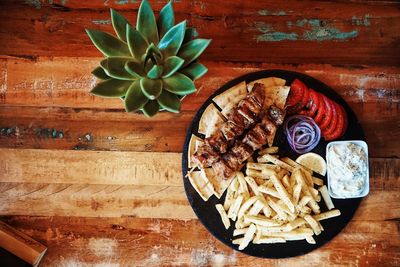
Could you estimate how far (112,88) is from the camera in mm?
2758

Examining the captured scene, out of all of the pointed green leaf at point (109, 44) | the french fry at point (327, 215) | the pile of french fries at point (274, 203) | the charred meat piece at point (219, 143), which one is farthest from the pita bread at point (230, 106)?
the french fry at point (327, 215)

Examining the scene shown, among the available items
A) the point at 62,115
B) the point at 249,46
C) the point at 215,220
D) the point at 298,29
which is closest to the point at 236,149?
the point at 215,220

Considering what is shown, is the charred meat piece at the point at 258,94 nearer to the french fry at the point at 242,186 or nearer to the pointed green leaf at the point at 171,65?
the french fry at the point at 242,186

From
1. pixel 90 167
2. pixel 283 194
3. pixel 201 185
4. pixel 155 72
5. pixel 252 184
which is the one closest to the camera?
pixel 155 72

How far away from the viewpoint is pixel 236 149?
3.16 m

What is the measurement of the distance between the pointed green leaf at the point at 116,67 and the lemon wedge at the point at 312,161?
131 centimetres

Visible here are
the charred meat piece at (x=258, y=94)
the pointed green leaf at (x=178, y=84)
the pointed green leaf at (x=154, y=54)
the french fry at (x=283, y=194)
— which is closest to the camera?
the pointed green leaf at (x=154, y=54)

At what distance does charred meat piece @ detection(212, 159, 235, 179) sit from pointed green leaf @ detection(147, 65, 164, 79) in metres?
0.78

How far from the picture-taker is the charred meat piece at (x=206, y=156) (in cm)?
314

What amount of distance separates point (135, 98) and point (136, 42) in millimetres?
326

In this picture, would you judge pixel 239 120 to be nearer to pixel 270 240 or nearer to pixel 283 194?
pixel 283 194

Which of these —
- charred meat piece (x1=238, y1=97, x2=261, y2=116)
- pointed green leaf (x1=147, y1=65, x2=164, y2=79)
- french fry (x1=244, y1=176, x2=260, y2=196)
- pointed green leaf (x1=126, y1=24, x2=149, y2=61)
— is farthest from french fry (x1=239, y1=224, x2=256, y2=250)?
pointed green leaf (x1=126, y1=24, x2=149, y2=61)

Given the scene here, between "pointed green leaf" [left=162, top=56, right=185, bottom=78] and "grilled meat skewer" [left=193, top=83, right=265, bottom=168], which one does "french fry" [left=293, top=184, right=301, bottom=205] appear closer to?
"grilled meat skewer" [left=193, top=83, right=265, bottom=168]

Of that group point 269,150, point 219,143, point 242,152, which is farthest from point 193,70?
point 269,150
